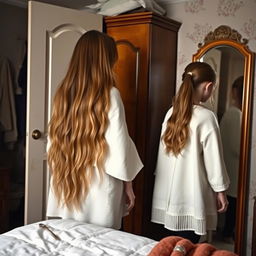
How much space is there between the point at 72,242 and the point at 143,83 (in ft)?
5.07

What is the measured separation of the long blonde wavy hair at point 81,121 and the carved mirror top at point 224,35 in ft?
3.41

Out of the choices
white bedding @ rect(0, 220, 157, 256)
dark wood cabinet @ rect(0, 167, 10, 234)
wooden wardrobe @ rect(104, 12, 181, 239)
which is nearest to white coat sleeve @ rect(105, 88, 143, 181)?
white bedding @ rect(0, 220, 157, 256)

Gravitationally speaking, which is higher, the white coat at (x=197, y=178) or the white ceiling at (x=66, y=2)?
the white ceiling at (x=66, y=2)

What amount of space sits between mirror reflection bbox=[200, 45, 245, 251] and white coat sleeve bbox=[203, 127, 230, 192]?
0.48 m

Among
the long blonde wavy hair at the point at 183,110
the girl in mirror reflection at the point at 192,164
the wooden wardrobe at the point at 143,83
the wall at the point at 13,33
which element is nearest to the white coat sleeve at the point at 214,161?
the girl in mirror reflection at the point at 192,164

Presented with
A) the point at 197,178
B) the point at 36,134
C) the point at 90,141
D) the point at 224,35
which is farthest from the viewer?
the point at 224,35

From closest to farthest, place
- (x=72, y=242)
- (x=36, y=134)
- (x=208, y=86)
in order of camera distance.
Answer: (x=72, y=242) → (x=208, y=86) → (x=36, y=134)

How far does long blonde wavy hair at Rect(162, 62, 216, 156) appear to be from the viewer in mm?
2127

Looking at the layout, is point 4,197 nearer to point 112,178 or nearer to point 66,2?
point 112,178

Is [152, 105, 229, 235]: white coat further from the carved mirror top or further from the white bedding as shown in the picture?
the white bedding

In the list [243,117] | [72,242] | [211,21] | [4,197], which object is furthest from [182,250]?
[4,197]

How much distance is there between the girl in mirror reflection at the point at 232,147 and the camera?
2.53 metres

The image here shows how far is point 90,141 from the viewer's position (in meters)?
1.76

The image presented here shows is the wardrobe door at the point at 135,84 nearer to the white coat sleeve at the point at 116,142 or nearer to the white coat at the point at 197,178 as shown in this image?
the white coat at the point at 197,178
